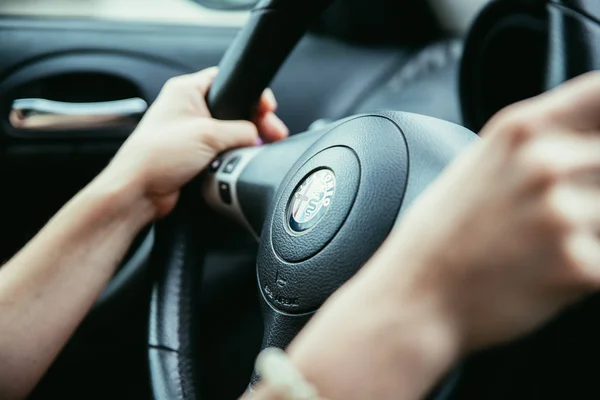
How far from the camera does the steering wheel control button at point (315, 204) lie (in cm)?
61

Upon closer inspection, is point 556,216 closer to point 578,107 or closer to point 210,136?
point 578,107

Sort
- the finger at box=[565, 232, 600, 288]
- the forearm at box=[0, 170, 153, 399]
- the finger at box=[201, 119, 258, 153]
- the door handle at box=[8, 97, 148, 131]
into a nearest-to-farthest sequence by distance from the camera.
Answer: the finger at box=[565, 232, 600, 288] → the forearm at box=[0, 170, 153, 399] → the finger at box=[201, 119, 258, 153] → the door handle at box=[8, 97, 148, 131]

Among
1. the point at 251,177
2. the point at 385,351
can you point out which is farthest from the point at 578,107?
the point at 251,177

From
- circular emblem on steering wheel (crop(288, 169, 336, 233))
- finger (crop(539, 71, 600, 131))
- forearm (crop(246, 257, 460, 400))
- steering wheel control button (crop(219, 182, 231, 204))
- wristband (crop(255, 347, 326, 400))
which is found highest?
finger (crop(539, 71, 600, 131))

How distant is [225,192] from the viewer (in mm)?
812

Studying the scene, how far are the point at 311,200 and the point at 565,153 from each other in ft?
1.00

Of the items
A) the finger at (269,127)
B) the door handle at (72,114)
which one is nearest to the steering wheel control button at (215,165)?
the finger at (269,127)

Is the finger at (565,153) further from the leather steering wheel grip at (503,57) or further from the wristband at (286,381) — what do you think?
the leather steering wheel grip at (503,57)

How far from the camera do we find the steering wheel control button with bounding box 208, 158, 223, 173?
83cm

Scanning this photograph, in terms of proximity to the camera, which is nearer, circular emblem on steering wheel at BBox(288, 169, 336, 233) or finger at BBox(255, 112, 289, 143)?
circular emblem on steering wheel at BBox(288, 169, 336, 233)

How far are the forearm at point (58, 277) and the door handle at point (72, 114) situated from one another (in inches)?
18.9

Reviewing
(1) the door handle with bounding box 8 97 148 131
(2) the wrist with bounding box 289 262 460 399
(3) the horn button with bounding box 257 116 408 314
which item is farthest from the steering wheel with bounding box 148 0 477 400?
(1) the door handle with bounding box 8 97 148 131

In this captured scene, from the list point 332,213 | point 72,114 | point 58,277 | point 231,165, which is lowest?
point 72,114

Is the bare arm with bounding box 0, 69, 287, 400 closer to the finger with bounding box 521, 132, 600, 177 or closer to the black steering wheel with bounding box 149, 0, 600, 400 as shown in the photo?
the black steering wheel with bounding box 149, 0, 600, 400
